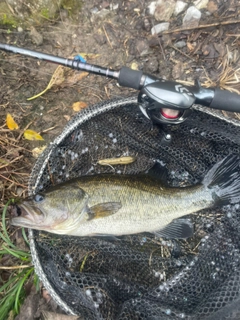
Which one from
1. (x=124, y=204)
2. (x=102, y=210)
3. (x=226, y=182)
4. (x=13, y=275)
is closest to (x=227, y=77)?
(x=226, y=182)

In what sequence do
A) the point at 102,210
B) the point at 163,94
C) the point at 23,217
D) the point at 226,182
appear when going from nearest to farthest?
the point at 163,94 < the point at 23,217 < the point at 102,210 < the point at 226,182

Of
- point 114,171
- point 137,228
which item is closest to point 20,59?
point 114,171

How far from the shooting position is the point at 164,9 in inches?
136

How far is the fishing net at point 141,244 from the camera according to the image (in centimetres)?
268

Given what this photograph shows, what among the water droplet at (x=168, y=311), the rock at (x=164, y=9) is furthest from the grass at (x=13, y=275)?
the rock at (x=164, y=9)

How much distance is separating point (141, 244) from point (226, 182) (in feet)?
2.74

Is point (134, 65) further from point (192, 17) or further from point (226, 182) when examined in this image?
point (226, 182)

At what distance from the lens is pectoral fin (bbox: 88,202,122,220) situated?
2.70 m

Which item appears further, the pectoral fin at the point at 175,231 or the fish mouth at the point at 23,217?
the pectoral fin at the point at 175,231

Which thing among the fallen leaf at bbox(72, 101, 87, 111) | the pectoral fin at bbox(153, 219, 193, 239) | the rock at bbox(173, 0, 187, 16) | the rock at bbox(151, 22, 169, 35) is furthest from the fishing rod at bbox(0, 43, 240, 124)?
the rock at bbox(173, 0, 187, 16)

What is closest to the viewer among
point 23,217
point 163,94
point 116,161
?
point 163,94

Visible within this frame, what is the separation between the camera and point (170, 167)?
317 centimetres

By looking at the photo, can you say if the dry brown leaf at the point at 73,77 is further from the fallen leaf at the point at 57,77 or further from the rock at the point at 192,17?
the rock at the point at 192,17

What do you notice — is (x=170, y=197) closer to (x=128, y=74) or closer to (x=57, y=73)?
(x=128, y=74)
